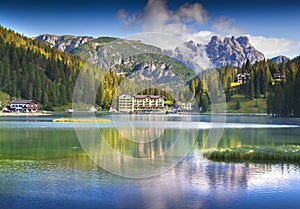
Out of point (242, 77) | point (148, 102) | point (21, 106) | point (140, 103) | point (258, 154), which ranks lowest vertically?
point (258, 154)

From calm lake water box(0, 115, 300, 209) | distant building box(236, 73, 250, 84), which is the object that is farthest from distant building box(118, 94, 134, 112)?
calm lake water box(0, 115, 300, 209)

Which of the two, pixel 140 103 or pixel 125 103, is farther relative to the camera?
pixel 125 103

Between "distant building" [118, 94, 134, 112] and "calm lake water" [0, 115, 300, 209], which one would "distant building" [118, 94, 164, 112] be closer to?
"distant building" [118, 94, 134, 112]

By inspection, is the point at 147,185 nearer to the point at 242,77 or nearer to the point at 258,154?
the point at 258,154

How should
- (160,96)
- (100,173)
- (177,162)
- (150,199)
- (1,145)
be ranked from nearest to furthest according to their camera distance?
(150,199), (100,173), (177,162), (1,145), (160,96)

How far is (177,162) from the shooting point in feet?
117

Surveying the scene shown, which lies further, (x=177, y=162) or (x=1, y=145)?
(x=1, y=145)

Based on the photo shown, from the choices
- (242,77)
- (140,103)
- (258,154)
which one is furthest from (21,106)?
(258,154)

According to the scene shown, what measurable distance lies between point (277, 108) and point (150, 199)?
10826cm

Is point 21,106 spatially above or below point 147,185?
above

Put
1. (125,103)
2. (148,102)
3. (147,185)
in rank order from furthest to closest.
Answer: (125,103) < (148,102) < (147,185)

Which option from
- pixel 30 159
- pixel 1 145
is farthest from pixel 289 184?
pixel 1 145

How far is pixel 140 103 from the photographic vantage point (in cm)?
16512

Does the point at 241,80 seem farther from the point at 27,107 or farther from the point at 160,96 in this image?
the point at 27,107
